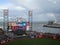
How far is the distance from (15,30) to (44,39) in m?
0.78

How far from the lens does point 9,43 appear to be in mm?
3611

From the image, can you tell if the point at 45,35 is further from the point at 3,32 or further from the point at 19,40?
the point at 3,32

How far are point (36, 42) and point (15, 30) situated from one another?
62cm

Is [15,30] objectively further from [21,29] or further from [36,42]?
[36,42]

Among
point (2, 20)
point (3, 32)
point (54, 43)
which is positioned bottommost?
point (54, 43)

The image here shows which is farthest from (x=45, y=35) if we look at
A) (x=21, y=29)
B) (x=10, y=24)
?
(x=10, y=24)

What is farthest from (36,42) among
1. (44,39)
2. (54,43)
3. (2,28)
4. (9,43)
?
(2,28)

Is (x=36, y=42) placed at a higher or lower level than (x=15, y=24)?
lower

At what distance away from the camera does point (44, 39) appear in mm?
3852

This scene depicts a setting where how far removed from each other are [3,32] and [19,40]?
0.45 metres

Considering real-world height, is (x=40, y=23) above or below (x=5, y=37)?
above

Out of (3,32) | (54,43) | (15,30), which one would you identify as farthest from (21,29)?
(54,43)

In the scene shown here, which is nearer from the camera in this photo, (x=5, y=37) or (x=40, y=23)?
(x=5, y=37)

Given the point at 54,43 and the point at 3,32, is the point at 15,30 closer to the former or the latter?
the point at 3,32
